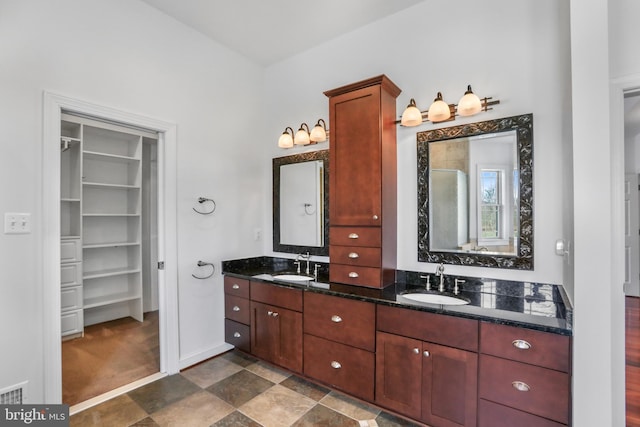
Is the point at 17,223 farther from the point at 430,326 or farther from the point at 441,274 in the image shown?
the point at 441,274

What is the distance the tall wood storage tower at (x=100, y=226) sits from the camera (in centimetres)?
291

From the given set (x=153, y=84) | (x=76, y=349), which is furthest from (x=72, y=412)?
(x=153, y=84)

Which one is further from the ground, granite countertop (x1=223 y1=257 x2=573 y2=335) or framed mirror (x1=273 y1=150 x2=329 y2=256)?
framed mirror (x1=273 y1=150 x2=329 y2=256)

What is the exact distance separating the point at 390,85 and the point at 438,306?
159 cm

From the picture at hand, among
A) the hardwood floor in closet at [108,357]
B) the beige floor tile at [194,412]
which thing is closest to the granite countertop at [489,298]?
the beige floor tile at [194,412]

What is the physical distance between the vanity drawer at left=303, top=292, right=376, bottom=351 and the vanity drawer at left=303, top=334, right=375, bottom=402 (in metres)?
0.05

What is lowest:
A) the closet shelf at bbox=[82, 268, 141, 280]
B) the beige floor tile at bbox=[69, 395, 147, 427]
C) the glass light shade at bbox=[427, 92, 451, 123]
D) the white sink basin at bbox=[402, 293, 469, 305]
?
the beige floor tile at bbox=[69, 395, 147, 427]

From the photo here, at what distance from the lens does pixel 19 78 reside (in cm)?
177

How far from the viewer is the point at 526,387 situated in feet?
4.76

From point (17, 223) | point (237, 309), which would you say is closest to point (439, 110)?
point (237, 309)

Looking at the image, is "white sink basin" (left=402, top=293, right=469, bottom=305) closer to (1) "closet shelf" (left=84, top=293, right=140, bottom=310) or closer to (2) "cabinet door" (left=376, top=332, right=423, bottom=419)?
(2) "cabinet door" (left=376, top=332, right=423, bottom=419)

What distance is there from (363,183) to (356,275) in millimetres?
694

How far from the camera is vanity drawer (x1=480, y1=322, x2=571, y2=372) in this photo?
138 centimetres

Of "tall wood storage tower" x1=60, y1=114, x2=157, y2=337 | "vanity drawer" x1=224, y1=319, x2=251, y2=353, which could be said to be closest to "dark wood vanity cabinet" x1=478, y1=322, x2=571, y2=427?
"vanity drawer" x1=224, y1=319, x2=251, y2=353
